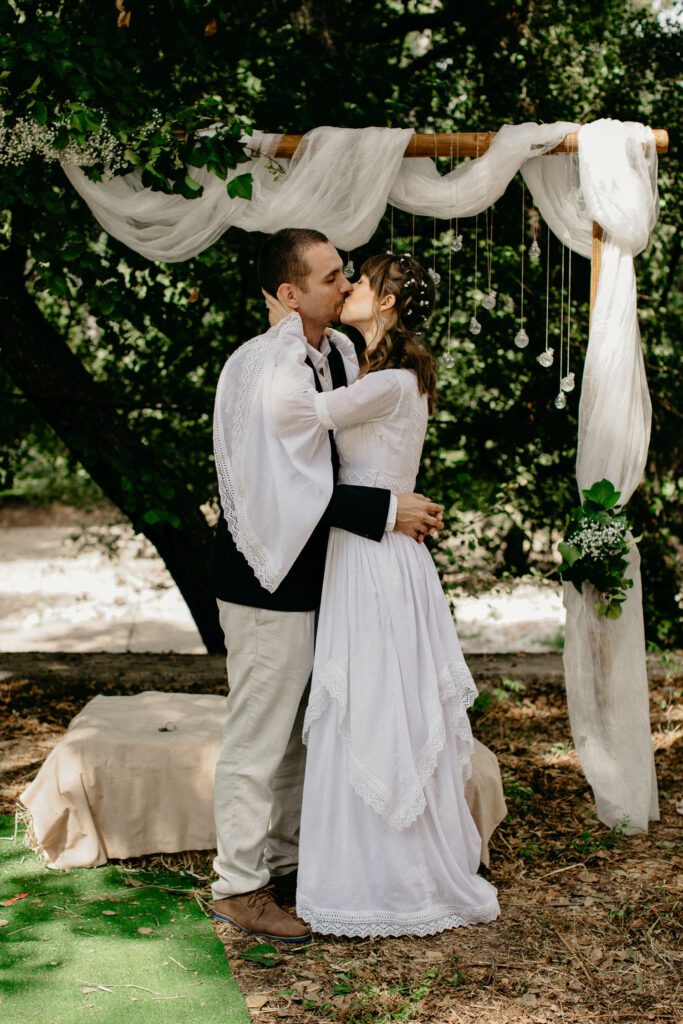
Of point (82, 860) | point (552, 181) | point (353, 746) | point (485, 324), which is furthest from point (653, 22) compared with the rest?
point (82, 860)

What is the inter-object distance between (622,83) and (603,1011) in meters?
5.09

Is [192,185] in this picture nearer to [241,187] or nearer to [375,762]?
[241,187]

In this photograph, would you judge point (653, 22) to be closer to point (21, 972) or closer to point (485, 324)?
point (485, 324)

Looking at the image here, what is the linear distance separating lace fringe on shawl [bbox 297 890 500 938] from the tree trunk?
2495 millimetres

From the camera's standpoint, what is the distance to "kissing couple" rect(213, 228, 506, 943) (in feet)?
10.1

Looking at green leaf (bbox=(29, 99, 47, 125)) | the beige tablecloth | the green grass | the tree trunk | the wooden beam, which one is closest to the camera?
the green grass

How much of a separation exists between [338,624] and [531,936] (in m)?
1.09

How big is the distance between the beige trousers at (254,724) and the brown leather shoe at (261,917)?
31 millimetres

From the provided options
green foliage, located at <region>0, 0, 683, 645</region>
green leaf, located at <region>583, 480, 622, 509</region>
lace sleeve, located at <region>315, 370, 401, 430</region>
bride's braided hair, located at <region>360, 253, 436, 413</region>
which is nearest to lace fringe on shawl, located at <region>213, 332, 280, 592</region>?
lace sleeve, located at <region>315, 370, 401, 430</region>

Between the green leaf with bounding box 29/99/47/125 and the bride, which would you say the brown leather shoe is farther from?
the green leaf with bounding box 29/99/47/125

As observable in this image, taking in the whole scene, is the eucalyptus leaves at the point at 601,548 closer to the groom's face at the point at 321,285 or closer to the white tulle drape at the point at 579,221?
the white tulle drape at the point at 579,221

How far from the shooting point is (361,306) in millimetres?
3215

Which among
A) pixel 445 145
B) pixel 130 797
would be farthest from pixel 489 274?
pixel 130 797

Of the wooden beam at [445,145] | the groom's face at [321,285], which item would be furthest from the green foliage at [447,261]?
the groom's face at [321,285]
